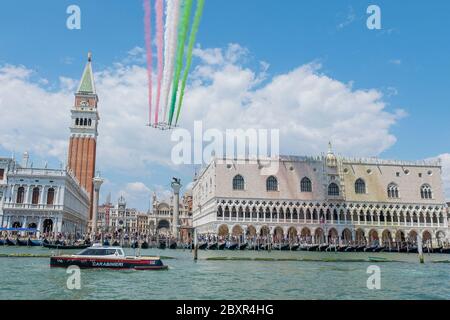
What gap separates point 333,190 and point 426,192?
52.1 ft

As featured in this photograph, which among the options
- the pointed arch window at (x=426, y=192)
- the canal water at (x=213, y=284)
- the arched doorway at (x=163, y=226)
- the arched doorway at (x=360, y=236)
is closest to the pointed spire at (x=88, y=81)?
the arched doorway at (x=163, y=226)

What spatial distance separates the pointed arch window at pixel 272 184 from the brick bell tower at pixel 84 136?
36.9 m

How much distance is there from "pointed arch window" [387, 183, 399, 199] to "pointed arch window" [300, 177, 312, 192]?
13186 millimetres

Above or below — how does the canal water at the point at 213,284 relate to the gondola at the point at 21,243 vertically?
→ below

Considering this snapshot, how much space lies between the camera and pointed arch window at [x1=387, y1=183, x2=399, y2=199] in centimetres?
6669

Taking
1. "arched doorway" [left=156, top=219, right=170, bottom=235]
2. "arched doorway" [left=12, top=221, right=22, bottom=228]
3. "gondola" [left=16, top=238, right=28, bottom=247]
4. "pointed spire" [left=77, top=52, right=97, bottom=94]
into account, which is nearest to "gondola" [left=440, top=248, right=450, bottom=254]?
"gondola" [left=16, top=238, right=28, bottom=247]

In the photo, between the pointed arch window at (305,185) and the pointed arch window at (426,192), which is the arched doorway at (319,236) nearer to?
the pointed arch window at (305,185)

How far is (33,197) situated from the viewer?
53000mm

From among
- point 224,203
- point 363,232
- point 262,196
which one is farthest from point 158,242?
point 363,232

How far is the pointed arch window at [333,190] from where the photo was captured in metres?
65.3

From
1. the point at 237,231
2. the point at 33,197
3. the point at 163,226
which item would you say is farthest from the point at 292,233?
the point at 163,226

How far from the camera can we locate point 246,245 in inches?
2135

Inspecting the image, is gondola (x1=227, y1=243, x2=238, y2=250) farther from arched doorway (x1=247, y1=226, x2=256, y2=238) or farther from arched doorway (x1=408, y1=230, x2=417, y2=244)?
arched doorway (x1=408, y1=230, x2=417, y2=244)
